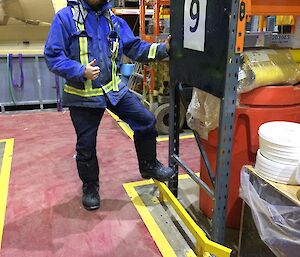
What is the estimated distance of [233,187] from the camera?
6.77ft

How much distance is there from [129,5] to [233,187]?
18.6ft

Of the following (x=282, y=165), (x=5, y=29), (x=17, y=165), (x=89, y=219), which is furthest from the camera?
(x=5, y=29)

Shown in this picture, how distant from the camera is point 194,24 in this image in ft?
5.86

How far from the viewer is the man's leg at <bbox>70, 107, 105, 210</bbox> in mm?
2248

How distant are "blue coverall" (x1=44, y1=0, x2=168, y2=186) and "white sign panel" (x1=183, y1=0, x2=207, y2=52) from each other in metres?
0.36

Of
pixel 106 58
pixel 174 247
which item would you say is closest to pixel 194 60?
pixel 106 58

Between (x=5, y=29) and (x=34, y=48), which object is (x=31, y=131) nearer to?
(x=34, y=48)

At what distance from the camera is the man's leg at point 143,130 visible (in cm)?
235

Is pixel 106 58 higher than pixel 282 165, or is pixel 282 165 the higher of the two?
pixel 106 58

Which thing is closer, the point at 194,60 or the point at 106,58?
the point at 194,60

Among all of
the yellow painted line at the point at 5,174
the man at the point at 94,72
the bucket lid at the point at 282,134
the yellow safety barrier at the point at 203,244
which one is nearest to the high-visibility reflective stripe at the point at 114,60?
the man at the point at 94,72

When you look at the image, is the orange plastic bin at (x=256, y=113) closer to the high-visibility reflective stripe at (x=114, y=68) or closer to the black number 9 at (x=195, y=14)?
the black number 9 at (x=195, y=14)

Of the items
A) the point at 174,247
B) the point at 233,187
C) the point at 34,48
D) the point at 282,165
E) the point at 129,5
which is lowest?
the point at 174,247

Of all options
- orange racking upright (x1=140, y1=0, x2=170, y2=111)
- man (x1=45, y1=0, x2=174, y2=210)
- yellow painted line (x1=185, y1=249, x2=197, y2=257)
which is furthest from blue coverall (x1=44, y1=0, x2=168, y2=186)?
orange racking upright (x1=140, y1=0, x2=170, y2=111)
